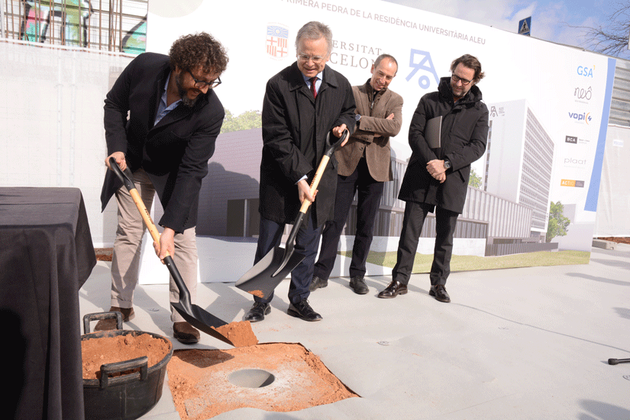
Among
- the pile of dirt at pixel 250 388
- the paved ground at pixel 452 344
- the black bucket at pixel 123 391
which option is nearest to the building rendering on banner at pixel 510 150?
the paved ground at pixel 452 344

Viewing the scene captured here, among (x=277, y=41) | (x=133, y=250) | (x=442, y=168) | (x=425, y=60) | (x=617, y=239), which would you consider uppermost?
(x=425, y=60)

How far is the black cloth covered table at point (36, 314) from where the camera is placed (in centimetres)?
95

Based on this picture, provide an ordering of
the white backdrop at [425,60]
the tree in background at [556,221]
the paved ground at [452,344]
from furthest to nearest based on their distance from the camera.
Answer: the tree in background at [556,221] < the white backdrop at [425,60] < the paved ground at [452,344]

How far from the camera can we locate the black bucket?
51.7 inches

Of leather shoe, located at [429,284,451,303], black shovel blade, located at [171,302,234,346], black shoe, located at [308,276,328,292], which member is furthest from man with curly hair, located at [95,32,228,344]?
leather shoe, located at [429,284,451,303]

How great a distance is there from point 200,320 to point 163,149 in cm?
86

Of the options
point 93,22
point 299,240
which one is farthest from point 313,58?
point 93,22

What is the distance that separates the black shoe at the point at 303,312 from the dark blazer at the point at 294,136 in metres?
0.57

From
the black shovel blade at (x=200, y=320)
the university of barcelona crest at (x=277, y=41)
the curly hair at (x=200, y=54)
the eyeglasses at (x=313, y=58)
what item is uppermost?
the university of barcelona crest at (x=277, y=41)

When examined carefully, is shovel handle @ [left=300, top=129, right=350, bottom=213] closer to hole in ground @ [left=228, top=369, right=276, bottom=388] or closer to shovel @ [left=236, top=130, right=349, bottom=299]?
shovel @ [left=236, top=130, right=349, bottom=299]

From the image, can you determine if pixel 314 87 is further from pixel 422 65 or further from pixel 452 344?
pixel 422 65

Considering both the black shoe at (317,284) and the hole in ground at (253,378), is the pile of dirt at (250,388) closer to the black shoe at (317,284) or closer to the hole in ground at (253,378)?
the hole in ground at (253,378)

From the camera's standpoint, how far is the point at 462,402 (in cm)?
174

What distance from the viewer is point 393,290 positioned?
3354mm
